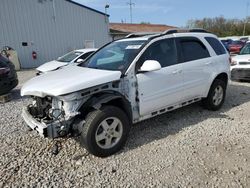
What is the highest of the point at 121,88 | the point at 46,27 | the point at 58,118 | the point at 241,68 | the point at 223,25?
the point at 223,25

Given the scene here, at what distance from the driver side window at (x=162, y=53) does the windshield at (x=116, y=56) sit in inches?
6.7

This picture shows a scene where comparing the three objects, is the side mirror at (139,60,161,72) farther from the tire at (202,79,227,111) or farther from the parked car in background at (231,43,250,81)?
the parked car in background at (231,43,250,81)

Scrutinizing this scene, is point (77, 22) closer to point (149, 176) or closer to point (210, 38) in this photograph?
point (210, 38)

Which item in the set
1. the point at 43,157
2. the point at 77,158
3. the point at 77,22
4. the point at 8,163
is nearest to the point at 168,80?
the point at 77,158

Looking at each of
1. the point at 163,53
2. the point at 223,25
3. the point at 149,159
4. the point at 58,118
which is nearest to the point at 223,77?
the point at 163,53

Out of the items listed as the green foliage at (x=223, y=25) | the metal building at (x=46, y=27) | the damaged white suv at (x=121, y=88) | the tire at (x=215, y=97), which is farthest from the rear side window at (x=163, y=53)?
the green foliage at (x=223, y=25)

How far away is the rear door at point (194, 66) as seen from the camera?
4891mm

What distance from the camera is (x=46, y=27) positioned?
18.0 meters

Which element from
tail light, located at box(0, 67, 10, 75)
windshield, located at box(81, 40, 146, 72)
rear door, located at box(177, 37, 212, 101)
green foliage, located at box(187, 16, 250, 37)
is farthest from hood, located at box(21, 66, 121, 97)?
green foliage, located at box(187, 16, 250, 37)

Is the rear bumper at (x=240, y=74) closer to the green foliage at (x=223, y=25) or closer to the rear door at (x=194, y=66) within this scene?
the rear door at (x=194, y=66)

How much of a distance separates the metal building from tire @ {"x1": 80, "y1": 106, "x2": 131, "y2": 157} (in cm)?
1516

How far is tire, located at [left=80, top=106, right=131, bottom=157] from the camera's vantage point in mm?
3525

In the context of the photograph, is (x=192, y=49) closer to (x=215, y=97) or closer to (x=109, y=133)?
(x=215, y=97)

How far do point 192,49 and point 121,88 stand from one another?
81.7 inches
